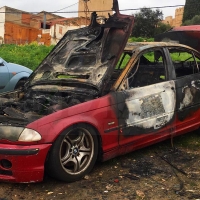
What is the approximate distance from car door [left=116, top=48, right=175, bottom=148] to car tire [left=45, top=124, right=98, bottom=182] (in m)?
0.43

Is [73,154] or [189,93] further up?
[189,93]

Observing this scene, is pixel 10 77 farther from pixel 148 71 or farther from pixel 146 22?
pixel 146 22

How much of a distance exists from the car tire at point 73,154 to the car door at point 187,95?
4.75 ft

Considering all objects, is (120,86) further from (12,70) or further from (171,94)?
(12,70)

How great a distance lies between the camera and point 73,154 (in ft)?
12.0

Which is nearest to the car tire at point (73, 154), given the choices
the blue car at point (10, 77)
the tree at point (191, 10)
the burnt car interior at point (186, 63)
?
the burnt car interior at point (186, 63)

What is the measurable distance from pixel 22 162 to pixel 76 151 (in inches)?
25.7

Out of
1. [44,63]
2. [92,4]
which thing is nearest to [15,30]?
[92,4]

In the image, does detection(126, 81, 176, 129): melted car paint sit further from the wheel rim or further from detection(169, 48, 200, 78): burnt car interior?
detection(169, 48, 200, 78): burnt car interior

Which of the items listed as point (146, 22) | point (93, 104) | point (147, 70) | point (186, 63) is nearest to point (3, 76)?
point (147, 70)

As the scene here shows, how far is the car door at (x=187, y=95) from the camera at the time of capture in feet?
15.0

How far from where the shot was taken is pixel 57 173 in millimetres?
3479

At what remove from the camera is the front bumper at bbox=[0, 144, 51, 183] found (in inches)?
129

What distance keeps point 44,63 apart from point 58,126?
1773 mm
